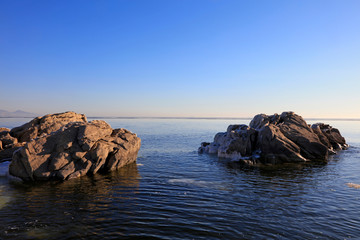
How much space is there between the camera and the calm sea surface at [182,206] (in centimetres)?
1435

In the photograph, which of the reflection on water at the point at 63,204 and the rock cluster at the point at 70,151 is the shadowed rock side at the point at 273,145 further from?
the reflection on water at the point at 63,204

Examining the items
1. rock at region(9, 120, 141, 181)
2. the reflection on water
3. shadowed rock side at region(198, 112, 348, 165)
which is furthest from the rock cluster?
shadowed rock side at region(198, 112, 348, 165)

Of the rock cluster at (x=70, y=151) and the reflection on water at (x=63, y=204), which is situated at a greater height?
the rock cluster at (x=70, y=151)

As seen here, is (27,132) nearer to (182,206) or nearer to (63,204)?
(63,204)

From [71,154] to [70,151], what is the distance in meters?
0.39

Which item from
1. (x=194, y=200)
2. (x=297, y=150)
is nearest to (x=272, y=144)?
(x=297, y=150)

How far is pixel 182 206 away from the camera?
18547 millimetres

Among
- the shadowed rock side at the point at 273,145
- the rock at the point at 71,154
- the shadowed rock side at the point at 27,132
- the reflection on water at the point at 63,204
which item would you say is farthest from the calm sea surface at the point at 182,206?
the shadowed rock side at the point at 273,145

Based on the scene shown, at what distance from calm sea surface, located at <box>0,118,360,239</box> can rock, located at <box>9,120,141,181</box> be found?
1.30 meters

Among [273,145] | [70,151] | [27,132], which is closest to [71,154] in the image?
[70,151]

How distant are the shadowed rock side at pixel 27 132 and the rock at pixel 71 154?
24.6ft

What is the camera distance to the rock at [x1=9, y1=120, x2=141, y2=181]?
982 inches

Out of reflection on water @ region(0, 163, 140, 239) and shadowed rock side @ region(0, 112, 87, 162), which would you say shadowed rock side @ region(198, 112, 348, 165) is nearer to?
reflection on water @ region(0, 163, 140, 239)

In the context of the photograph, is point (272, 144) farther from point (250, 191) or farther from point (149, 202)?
point (149, 202)
